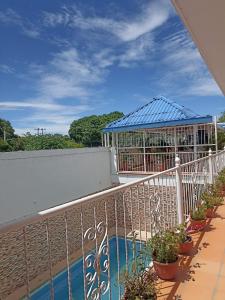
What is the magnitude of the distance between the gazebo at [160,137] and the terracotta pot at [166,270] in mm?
9270

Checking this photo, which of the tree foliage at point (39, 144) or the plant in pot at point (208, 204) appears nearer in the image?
the plant in pot at point (208, 204)

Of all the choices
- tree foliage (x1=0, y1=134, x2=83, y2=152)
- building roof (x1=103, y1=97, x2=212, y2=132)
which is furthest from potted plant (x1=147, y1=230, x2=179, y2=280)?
tree foliage (x1=0, y1=134, x2=83, y2=152)

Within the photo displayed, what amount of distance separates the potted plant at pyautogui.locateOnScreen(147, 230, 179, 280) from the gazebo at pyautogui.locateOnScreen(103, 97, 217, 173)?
915cm

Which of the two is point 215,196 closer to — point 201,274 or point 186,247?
point 186,247

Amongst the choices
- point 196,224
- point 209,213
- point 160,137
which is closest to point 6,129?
point 160,137

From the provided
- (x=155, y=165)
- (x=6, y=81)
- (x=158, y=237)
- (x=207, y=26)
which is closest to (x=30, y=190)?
(x=155, y=165)

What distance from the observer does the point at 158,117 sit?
1270 centimetres

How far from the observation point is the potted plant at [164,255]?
115 inches

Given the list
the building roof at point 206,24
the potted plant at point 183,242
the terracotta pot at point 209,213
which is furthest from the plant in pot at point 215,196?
the building roof at point 206,24

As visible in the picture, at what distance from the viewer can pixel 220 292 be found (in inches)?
107

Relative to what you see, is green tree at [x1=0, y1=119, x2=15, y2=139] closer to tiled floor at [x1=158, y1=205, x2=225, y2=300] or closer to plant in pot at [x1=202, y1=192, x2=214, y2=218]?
plant in pot at [x1=202, y1=192, x2=214, y2=218]

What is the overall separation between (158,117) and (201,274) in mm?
10090

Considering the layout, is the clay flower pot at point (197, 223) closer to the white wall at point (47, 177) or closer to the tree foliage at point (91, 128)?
the white wall at point (47, 177)

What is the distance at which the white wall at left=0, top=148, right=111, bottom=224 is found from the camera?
8.84 meters
